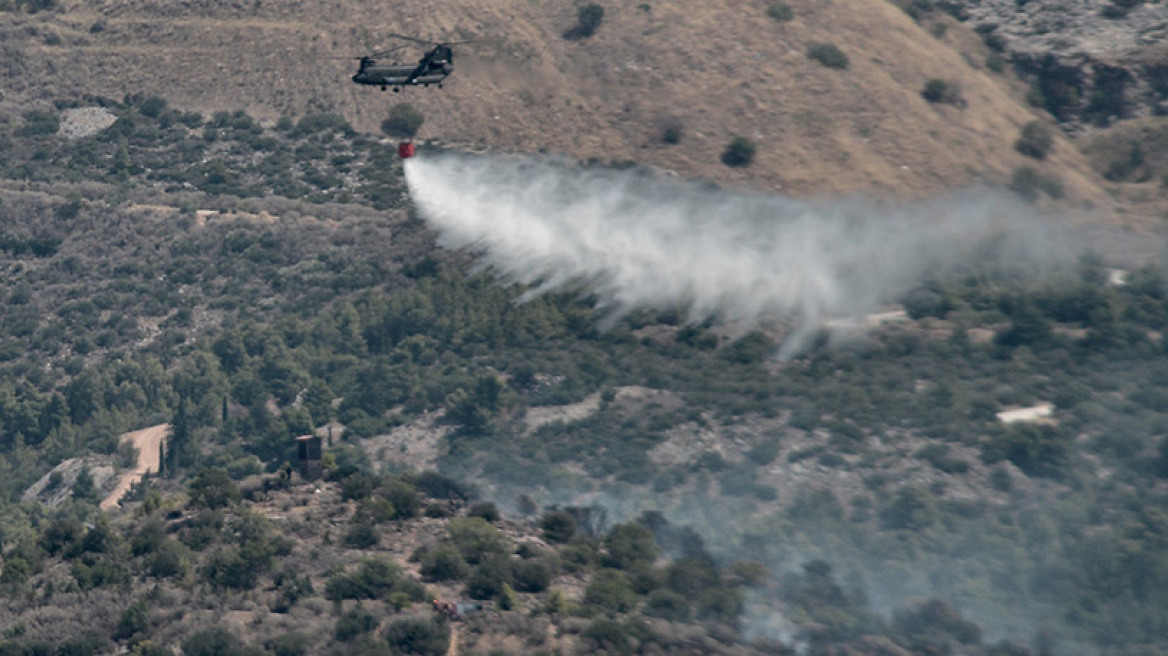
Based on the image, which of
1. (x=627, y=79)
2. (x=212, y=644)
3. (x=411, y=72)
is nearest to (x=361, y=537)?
(x=212, y=644)

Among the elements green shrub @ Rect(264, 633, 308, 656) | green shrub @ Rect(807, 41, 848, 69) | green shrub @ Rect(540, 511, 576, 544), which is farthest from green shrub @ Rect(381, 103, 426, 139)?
green shrub @ Rect(264, 633, 308, 656)

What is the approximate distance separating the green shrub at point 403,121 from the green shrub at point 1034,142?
41.8 m

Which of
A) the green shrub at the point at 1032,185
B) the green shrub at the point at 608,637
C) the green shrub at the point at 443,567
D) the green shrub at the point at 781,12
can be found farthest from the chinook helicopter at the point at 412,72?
the green shrub at the point at 781,12

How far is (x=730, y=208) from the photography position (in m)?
97.6

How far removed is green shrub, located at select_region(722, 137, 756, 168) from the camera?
110 m

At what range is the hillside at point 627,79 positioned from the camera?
111 metres

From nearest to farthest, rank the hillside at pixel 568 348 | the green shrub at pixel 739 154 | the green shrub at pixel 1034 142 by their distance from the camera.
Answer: the hillside at pixel 568 348
the green shrub at pixel 739 154
the green shrub at pixel 1034 142

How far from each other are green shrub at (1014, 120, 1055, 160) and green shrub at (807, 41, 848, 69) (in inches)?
528

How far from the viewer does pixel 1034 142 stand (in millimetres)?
113188

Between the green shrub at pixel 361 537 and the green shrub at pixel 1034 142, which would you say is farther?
the green shrub at pixel 1034 142

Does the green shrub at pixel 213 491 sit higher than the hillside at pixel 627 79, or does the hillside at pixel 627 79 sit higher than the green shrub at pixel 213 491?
the green shrub at pixel 213 491

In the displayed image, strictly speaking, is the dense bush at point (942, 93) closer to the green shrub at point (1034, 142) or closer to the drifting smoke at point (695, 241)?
the green shrub at point (1034, 142)

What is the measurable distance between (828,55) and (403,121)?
3084 centimetres

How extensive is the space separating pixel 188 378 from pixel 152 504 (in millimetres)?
29629
